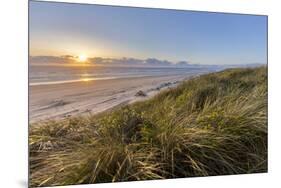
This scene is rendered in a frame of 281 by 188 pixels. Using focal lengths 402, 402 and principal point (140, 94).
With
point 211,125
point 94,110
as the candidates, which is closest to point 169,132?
point 211,125

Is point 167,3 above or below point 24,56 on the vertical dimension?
above

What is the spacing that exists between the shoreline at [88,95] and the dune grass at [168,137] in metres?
0.06

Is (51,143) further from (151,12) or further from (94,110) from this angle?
(151,12)

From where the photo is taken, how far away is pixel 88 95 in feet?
10.9

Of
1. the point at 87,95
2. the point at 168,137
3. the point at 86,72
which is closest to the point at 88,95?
the point at 87,95

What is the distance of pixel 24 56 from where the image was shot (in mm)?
3154

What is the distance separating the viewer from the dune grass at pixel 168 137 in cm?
325

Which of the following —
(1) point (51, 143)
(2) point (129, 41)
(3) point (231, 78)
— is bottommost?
(1) point (51, 143)

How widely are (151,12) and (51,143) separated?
140 cm

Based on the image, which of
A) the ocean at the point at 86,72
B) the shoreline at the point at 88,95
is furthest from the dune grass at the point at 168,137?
the ocean at the point at 86,72

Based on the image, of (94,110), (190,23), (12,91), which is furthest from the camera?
(190,23)

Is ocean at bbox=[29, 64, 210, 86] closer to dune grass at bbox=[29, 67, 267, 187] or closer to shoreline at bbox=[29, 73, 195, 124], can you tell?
shoreline at bbox=[29, 73, 195, 124]

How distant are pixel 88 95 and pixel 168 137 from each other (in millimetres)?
783

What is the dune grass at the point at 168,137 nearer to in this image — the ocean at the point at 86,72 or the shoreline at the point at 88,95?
the shoreline at the point at 88,95
